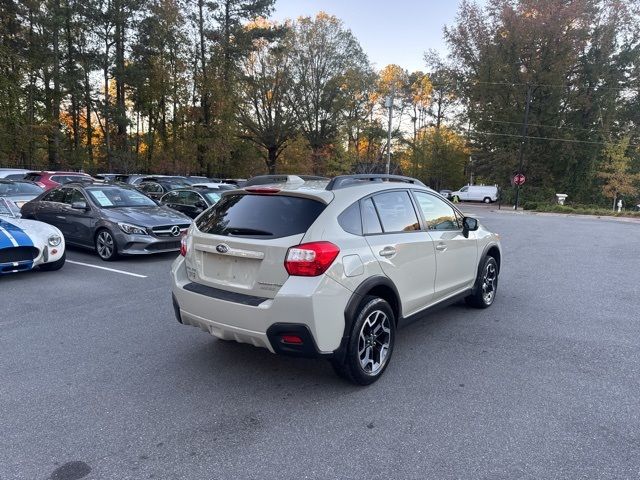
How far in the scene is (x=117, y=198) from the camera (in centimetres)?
939

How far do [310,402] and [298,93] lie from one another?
39.1 metres

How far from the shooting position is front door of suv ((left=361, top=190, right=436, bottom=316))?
372cm

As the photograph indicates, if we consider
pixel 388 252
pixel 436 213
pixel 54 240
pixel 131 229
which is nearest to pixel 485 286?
pixel 436 213

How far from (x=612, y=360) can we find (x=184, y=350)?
408 cm

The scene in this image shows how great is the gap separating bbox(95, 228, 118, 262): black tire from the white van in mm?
40002

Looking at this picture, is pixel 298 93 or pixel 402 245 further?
pixel 298 93

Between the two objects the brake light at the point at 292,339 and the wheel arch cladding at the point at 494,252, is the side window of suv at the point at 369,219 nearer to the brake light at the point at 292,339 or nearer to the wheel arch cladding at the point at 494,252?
the brake light at the point at 292,339

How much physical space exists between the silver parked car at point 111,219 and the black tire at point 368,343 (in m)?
5.96

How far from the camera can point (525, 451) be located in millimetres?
2742

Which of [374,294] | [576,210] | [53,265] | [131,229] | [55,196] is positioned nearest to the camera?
[374,294]

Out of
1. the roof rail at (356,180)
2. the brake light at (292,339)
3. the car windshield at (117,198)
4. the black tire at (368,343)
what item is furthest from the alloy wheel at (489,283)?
the car windshield at (117,198)

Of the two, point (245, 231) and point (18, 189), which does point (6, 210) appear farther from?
point (245, 231)

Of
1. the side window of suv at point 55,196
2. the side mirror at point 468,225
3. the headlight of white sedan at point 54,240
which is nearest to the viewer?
the side mirror at point 468,225

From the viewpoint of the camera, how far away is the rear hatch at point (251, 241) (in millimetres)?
3297
